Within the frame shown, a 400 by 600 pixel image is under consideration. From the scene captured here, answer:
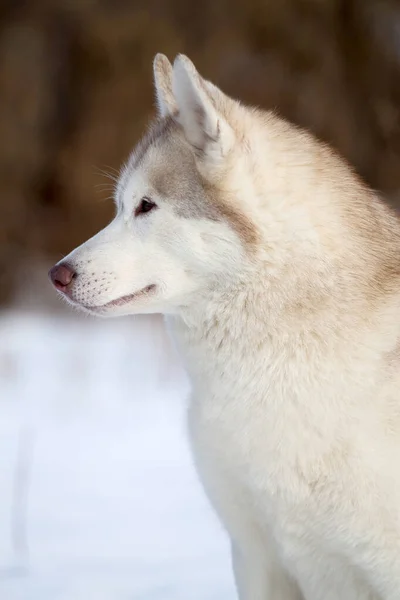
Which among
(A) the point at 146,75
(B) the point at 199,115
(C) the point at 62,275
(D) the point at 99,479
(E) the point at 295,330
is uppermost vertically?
(A) the point at 146,75

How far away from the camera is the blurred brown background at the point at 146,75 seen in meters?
6.55

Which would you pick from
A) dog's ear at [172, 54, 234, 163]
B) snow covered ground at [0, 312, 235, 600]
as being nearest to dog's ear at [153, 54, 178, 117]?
dog's ear at [172, 54, 234, 163]

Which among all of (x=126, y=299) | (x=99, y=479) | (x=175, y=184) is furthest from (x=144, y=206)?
(x=99, y=479)

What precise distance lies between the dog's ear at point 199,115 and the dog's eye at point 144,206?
0.17 meters

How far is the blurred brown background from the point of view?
6.55 meters

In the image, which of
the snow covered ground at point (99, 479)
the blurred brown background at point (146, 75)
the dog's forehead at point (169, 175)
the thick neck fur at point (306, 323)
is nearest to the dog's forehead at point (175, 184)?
the dog's forehead at point (169, 175)

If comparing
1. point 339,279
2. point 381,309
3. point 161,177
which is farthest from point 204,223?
point 381,309

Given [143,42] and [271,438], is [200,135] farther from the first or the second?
[143,42]

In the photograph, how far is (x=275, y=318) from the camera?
1.95m

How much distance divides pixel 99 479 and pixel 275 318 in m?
2.15

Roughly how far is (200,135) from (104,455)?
2.53 meters

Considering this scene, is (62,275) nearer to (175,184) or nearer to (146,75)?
(175,184)

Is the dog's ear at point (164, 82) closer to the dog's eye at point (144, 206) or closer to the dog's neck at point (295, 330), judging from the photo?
the dog's eye at point (144, 206)

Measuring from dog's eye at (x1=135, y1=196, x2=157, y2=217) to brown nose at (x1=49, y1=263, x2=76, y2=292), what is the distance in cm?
22
